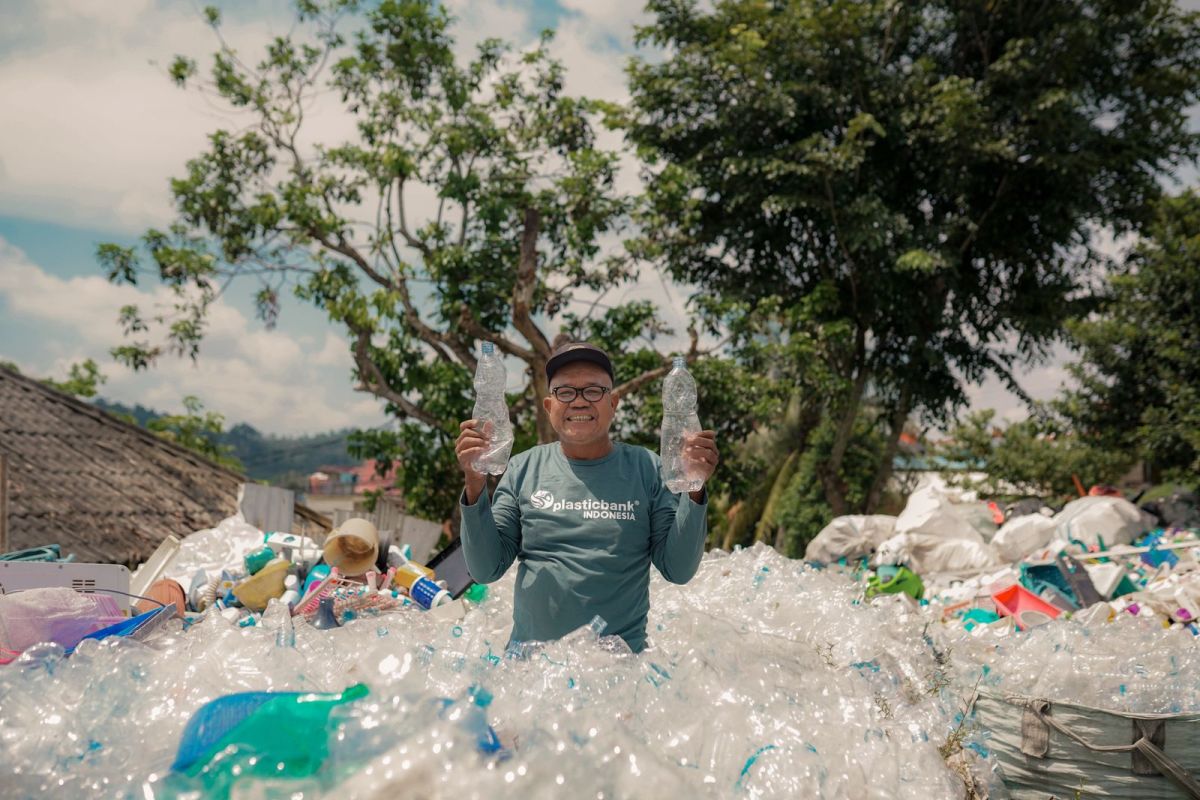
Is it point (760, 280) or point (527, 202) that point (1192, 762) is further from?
point (760, 280)

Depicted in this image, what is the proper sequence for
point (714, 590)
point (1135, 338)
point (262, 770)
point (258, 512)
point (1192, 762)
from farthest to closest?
1. point (1135, 338)
2. point (258, 512)
3. point (714, 590)
4. point (1192, 762)
5. point (262, 770)

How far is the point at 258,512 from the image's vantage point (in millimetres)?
5172

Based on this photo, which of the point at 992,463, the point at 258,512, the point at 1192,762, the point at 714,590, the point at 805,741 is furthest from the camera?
the point at 992,463

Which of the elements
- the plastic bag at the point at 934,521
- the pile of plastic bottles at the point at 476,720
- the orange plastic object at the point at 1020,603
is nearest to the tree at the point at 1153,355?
the plastic bag at the point at 934,521

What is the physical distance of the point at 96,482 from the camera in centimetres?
615

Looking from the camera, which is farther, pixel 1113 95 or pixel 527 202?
pixel 1113 95

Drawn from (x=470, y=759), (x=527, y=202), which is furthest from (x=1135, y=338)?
(x=470, y=759)

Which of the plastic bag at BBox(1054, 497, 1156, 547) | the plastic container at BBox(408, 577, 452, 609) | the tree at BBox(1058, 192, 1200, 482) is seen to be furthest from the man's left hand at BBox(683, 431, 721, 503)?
the tree at BBox(1058, 192, 1200, 482)

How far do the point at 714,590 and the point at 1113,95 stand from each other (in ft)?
38.1

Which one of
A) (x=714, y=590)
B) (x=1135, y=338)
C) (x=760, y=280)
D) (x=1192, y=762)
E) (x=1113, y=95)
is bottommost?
(x=1192, y=762)

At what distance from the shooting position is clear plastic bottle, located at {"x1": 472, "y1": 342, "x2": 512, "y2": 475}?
2334 millimetres

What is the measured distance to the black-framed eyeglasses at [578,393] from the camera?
2.44m

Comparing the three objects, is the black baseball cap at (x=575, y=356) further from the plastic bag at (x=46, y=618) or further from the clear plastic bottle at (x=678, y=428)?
the plastic bag at (x=46, y=618)

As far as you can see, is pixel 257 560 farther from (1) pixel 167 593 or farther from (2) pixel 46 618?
(2) pixel 46 618
